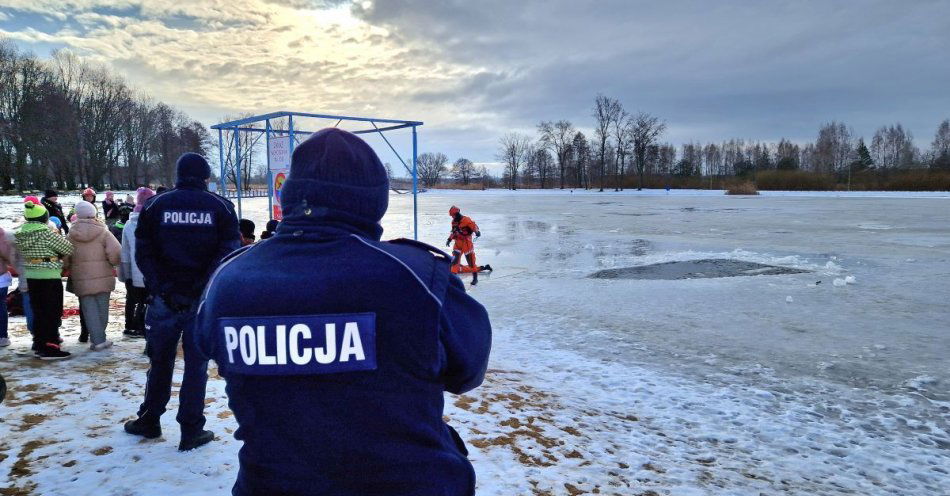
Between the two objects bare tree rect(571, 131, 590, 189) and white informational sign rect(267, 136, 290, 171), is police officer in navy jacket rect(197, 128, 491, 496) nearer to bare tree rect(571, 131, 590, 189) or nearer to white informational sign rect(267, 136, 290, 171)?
white informational sign rect(267, 136, 290, 171)

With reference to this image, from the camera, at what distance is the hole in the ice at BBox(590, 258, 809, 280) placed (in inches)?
460

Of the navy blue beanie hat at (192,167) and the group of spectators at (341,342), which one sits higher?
the navy blue beanie hat at (192,167)

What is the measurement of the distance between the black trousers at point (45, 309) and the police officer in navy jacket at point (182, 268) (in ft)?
9.17

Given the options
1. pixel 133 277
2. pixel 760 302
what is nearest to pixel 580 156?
pixel 760 302

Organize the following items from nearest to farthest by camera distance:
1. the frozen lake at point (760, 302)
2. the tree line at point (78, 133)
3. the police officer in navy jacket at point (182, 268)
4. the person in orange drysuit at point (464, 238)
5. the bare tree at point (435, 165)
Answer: the police officer in navy jacket at point (182, 268), the frozen lake at point (760, 302), the person in orange drysuit at point (464, 238), the tree line at point (78, 133), the bare tree at point (435, 165)

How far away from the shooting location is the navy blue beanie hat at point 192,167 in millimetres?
3771

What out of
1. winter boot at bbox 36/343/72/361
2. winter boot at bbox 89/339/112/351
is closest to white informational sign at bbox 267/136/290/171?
winter boot at bbox 89/339/112/351

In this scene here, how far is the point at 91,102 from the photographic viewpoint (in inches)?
2547

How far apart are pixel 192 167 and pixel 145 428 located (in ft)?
5.89

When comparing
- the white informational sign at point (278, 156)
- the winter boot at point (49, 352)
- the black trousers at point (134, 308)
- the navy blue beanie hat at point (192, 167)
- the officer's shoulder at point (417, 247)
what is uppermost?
the white informational sign at point (278, 156)

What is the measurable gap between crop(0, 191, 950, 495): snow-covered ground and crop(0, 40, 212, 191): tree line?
163 feet

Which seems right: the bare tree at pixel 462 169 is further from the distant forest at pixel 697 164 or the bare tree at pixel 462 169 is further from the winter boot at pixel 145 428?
the winter boot at pixel 145 428

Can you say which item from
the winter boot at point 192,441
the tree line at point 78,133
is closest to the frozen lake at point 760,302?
the winter boot at point 192,441

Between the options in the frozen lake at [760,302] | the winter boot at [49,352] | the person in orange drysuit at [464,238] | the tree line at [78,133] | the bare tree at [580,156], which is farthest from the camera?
the bare tree at [580,156]
